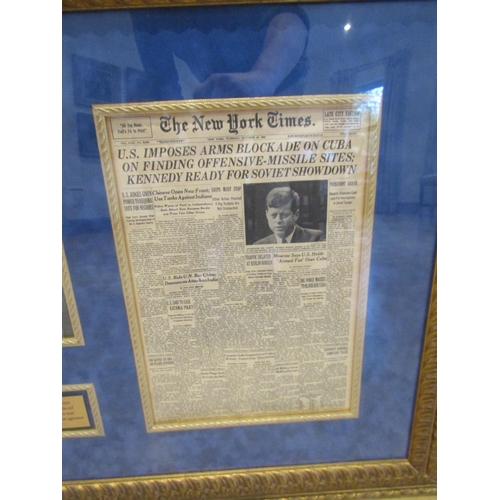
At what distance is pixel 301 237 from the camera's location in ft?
1.99

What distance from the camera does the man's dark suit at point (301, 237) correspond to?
1.98ft

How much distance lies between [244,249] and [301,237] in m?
0.11

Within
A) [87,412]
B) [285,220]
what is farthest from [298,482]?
[285,220]

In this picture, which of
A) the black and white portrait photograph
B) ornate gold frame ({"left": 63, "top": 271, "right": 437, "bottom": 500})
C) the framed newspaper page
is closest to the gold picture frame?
the framed newspaper page

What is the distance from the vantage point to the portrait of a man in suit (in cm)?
59

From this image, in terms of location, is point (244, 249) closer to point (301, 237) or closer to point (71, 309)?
point (301, 237)

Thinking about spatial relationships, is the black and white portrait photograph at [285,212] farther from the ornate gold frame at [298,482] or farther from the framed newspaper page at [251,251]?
the ornate gold frame at [298,482]

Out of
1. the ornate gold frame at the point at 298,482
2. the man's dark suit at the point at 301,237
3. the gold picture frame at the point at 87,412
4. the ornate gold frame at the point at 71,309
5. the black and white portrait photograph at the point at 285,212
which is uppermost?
the black and white portrait photograph at the point at 285,212

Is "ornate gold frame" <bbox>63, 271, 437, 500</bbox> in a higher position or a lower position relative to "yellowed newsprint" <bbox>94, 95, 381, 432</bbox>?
lower

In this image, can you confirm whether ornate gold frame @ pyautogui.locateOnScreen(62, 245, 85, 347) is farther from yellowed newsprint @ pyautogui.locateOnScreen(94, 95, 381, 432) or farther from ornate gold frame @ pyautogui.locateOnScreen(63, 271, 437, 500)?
ornate gold frame @ pyautogui.locateOnScreen(63, 271, 437, 500)

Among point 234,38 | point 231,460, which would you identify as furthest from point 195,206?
point 231,460

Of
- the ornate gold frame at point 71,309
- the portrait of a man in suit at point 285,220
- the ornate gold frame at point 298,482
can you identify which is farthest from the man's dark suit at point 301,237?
the ornate gold frame at point 298,482

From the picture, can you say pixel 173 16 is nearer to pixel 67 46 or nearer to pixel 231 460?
pixel 67 46

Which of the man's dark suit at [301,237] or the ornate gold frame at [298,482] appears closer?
the man's dark suit at [301,237]
